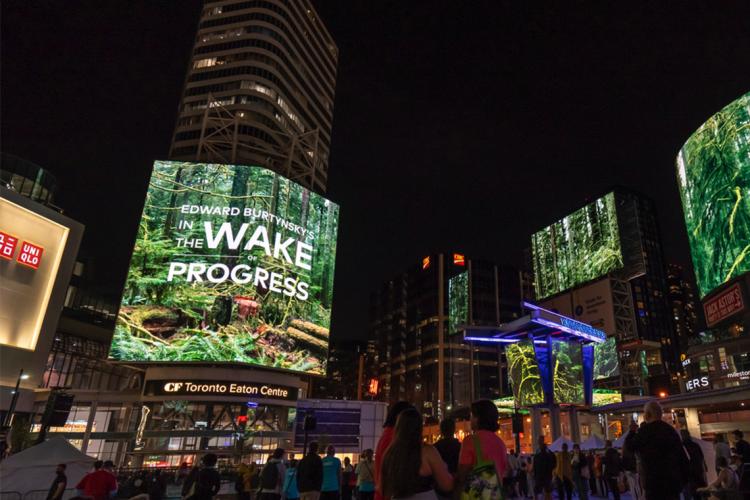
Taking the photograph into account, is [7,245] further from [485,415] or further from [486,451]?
[486,451]

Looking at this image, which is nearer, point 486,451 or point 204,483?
point 486,451

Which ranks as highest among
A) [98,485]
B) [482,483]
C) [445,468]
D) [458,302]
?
[458,302]

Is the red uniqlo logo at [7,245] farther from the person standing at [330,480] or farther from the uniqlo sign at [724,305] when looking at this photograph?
the uniqlo sign at [724,305]

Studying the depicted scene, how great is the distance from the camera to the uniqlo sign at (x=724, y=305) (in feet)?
121

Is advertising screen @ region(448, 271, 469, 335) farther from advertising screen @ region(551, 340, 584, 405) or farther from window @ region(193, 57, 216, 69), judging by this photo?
window @ region(193, 57, 216, 69)

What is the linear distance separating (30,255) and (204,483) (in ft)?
118

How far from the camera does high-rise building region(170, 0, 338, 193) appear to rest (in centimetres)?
5888

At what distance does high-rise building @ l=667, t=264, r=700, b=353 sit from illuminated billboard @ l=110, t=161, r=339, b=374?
140905mm

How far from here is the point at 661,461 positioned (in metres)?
5.49

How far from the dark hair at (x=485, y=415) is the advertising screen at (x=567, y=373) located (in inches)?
1435

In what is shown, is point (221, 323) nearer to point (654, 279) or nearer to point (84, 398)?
point (84, 398)

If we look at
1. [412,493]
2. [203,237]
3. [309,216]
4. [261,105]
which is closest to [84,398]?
[203,237]

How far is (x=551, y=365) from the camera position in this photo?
3825 centimetres

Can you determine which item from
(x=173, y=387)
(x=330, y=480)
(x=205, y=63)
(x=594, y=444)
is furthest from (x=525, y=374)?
(x=205, y=63)
